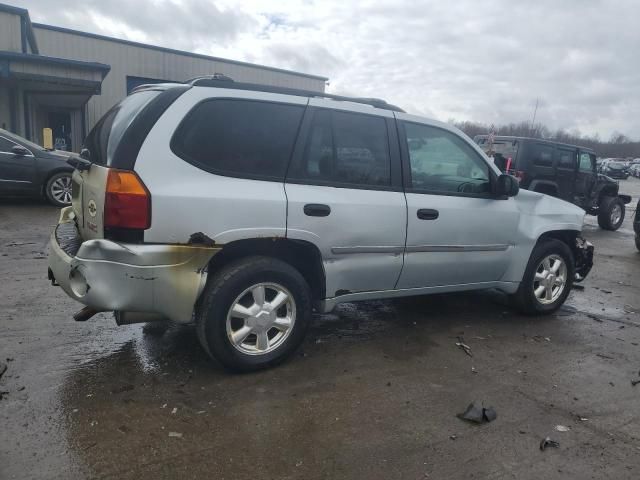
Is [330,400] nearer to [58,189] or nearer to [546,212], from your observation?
[546,212]

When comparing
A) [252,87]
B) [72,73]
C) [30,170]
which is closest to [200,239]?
[252,87]

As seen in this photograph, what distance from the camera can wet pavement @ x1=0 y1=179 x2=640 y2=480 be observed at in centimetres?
258

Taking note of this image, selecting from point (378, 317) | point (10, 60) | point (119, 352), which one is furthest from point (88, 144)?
point (10, 60)

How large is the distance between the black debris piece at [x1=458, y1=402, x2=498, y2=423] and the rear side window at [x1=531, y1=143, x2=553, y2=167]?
904 cm

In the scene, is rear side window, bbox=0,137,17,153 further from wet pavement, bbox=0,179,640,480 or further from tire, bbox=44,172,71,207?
wet pavement, bbox=0,179,640,480

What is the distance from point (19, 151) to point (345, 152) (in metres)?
8.36

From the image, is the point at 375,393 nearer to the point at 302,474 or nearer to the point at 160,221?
the point at 302,474

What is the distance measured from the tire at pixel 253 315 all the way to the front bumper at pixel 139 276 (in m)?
0.14

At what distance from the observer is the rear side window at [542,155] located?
35.9 ft

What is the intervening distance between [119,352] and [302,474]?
190cm

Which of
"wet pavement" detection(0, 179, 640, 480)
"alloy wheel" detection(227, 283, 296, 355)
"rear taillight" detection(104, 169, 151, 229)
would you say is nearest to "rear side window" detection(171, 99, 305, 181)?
"rear taillight" detection(104, 169, 151, 229)

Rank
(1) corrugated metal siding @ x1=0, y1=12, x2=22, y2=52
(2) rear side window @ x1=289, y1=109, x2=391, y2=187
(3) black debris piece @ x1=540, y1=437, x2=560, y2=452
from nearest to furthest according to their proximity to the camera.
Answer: (3) black debris piece @ x1=540, y1=437, x2=560, y2=452, (2) rear side window @ x1=289, y1=109, x2=391, y2=187, (1) corrugated metal siding @ x1=0, y1=12, x2=22, y2=52

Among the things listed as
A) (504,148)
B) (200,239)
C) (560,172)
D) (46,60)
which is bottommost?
(200,239)

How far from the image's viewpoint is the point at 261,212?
3242mm
